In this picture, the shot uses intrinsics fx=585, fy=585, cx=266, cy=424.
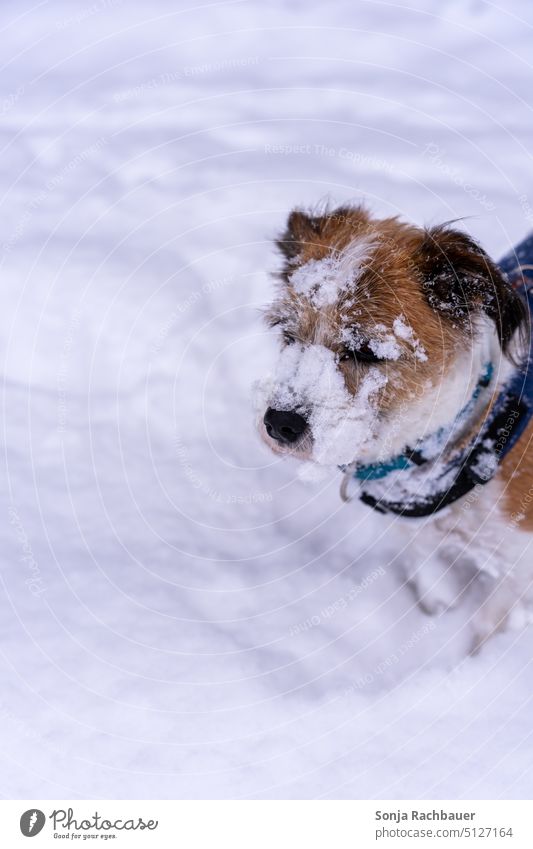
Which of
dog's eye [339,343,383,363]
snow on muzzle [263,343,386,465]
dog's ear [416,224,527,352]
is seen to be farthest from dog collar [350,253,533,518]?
dog's eye [339,343,383,363]

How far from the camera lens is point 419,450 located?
9.22ft

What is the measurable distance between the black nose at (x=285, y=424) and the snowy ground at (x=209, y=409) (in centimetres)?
97

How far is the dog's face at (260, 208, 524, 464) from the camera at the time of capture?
2.54 m

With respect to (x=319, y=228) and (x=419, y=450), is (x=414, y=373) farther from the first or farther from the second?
(x=319, y=228)

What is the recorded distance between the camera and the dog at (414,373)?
256 centimetres

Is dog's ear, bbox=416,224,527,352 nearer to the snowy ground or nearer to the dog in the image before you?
the dog

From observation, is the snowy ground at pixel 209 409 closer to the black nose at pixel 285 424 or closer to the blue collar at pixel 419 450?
the blue collar at pixel 419 450

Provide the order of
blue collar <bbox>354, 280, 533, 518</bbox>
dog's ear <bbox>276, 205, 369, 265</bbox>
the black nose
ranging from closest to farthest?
the black nose
blue collar <bbox>354, 280, 533, 518</bbox>
dog's ear <bbox>276, 205, 369, 265</bbox>

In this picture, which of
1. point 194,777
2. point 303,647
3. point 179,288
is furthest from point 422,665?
point 179,288

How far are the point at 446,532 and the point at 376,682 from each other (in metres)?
0.85

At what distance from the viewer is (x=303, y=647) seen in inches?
115

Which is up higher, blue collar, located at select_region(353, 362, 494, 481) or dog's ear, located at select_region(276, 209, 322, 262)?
dog's ear, located at select_region(276, 209, 322, 262)

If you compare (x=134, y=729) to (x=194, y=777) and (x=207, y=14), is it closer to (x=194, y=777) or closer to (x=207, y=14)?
(x=194, y=777)

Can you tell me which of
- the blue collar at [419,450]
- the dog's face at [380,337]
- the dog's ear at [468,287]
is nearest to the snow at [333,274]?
the dog's face at [380,337]
